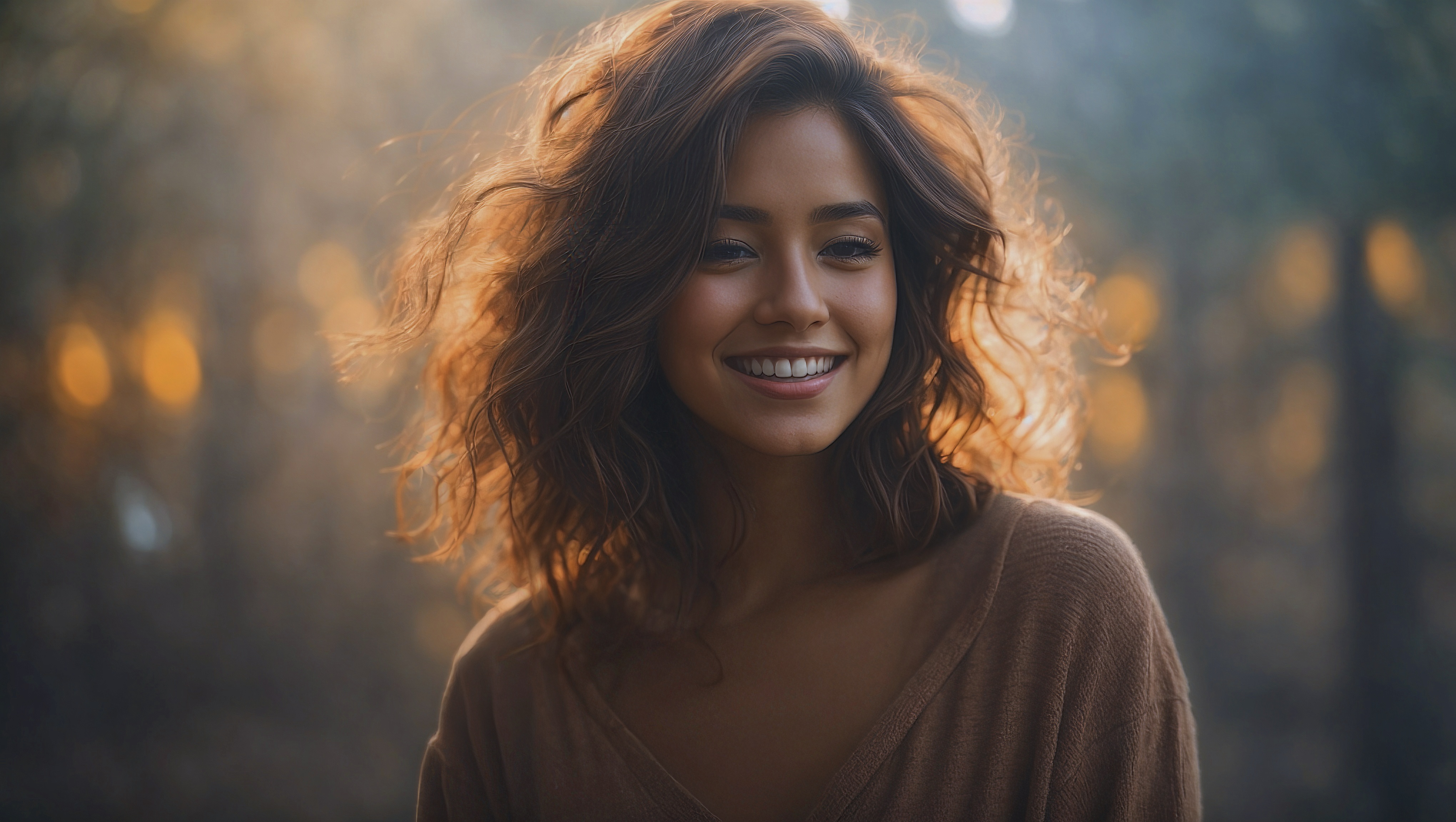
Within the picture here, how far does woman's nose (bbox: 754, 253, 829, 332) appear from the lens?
1.03 metres

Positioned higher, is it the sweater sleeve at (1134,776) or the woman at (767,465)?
the woman at (767,465)

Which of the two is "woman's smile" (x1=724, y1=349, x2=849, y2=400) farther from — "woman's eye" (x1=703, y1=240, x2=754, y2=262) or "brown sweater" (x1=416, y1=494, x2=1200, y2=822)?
"brown sweater" (x1=416, y1=494, x2=1200, y2=822)

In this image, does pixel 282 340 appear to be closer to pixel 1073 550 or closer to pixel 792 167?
pixel 792 167

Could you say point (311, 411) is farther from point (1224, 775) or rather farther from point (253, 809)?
point (1224, 775)

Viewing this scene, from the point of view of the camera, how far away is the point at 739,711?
1.14 m

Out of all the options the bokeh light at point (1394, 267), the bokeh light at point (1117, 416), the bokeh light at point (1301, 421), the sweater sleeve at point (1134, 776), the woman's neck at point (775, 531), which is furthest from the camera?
the bokeh light at point (1117, 416)

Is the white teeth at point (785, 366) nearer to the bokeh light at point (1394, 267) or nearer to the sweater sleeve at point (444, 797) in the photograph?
the sweater sleeve at point (444, 797)

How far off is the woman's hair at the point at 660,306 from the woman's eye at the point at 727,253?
0.02 meters

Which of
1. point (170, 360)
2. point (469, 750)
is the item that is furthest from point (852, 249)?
point (170, 360)

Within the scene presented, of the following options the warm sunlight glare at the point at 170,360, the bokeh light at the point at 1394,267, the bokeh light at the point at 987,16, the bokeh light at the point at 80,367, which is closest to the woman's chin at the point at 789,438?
the bokeh light at the point at 987,16

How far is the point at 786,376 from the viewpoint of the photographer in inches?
41.7

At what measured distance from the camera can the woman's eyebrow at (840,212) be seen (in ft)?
3.45

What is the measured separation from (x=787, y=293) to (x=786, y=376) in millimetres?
101

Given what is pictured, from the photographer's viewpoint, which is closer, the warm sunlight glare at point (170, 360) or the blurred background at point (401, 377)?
the blurred background at point (401, 377)
